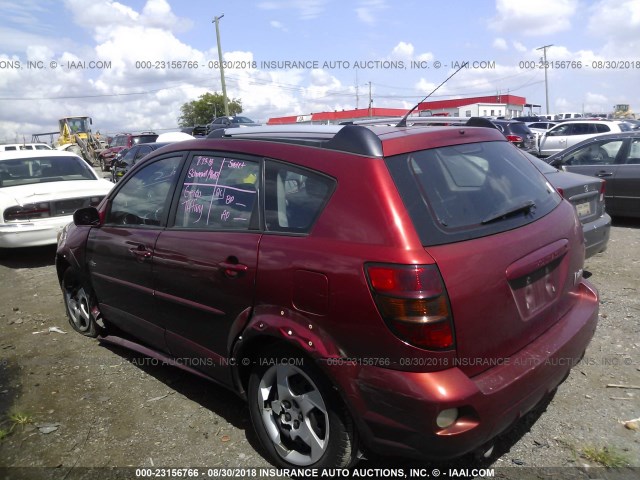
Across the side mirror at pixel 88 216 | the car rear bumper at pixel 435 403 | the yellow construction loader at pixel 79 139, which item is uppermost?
the yellow construction loader at pixel 79 139

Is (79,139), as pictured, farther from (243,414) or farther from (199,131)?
(243,414)

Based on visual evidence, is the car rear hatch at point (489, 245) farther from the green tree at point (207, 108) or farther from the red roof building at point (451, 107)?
the green tree at point (207, 108)

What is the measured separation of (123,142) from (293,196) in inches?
1109

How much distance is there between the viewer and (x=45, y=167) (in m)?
8.38

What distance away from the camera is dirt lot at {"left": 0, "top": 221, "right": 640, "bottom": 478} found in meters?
2.99

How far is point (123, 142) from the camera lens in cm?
2855

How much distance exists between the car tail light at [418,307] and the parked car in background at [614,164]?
701 cm

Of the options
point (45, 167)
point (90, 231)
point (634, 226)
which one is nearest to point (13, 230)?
point (45, 167)

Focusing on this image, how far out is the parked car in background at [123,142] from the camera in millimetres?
25672

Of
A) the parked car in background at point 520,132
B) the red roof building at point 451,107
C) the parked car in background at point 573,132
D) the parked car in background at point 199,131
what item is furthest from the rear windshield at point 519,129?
the red roof building at point 451,107

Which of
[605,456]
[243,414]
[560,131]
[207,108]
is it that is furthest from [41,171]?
[207,108]

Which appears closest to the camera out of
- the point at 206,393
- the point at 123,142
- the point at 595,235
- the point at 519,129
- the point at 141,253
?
the point at 141,253

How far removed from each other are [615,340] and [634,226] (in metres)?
4.91

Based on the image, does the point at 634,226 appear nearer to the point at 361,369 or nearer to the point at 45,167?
the point at 361,369
